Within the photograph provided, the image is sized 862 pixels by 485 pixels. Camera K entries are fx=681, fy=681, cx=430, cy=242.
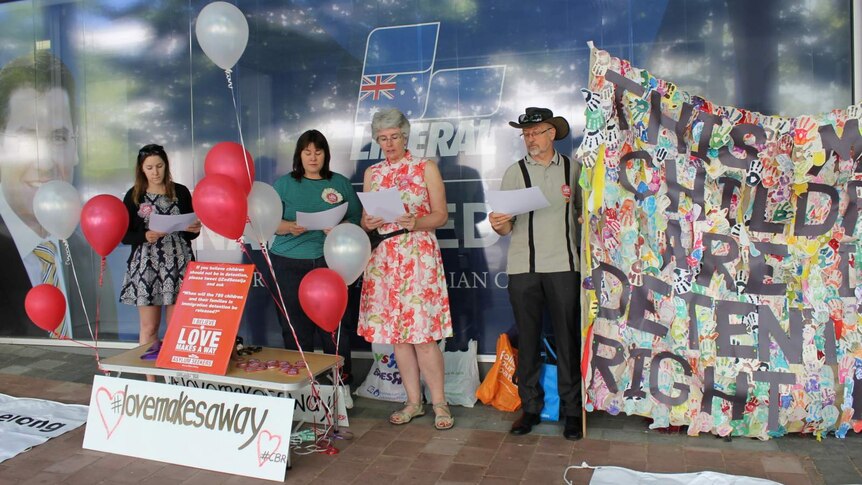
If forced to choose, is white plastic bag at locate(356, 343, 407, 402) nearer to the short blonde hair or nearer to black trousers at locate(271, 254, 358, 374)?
black trousers at locate(271, 254, 358, 374)

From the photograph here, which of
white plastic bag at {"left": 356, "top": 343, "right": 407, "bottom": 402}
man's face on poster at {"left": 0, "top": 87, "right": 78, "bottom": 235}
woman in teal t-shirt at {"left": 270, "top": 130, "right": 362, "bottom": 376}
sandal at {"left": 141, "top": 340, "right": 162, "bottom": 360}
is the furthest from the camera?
man's face on poster at {"left": 0, "top": 87, "right": 78, "bottom": 235}

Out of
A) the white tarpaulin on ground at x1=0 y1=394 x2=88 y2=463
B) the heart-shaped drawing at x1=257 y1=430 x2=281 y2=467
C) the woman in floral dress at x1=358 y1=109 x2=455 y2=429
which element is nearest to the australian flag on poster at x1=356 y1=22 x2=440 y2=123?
the woman in floral dress at x1=358 y1=109 x2=455 y2=429

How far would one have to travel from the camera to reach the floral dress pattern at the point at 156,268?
3.96m

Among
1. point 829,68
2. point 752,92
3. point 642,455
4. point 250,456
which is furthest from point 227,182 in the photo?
point 829,68

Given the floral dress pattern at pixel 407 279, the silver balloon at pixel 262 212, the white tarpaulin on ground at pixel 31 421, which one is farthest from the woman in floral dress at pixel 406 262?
the white tarpaulin on ground at pixel 31 421

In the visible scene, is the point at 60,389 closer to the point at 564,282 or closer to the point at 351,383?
the point at 351,383

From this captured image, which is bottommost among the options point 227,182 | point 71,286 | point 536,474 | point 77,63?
point 536,474

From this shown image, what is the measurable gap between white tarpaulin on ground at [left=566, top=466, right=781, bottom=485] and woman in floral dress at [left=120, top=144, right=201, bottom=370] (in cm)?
253

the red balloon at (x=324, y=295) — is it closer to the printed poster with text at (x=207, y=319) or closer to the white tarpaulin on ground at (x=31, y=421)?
the printed poster with text at (x=207, y=319)

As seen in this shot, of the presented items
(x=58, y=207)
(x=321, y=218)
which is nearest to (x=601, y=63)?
(x=321, y=218)

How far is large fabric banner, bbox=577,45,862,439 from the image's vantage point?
318 cm

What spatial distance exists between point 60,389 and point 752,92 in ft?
15.4

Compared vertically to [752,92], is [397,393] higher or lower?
lower

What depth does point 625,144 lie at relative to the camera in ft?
10.9
